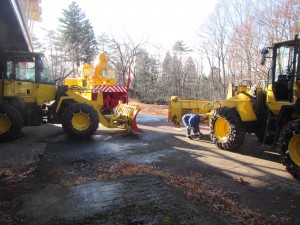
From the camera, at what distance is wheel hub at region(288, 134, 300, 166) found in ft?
17.1

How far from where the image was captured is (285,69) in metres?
6.05

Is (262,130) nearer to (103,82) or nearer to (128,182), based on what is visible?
(128,182)

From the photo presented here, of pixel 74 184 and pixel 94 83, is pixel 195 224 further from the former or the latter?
pixel 94 83

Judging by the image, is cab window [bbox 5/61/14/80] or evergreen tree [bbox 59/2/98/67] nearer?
cab window [bbox 5/61/14/80]

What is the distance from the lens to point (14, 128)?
8.00 meters

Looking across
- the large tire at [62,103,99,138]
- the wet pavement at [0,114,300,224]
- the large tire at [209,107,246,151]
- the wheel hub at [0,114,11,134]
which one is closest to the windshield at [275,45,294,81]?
the large tire at [209,107,246,151]

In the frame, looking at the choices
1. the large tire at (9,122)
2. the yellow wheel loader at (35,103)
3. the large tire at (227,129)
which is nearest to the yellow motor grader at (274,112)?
the large tire at (227,129)

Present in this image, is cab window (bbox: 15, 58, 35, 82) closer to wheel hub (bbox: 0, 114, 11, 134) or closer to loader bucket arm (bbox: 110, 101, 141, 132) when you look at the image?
wheel hub (bbox: 0, 114, 11, 134)

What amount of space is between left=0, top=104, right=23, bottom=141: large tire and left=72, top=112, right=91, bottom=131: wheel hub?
5.19 ft

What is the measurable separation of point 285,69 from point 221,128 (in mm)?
2401

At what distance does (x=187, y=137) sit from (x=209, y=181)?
4266mm

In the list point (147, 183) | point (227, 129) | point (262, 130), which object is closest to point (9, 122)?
point (147, 183)

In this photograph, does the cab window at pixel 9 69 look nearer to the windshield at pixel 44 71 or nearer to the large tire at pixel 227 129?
the windshield at pixel 44 71

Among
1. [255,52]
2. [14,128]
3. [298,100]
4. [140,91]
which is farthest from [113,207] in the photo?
[140,91]
